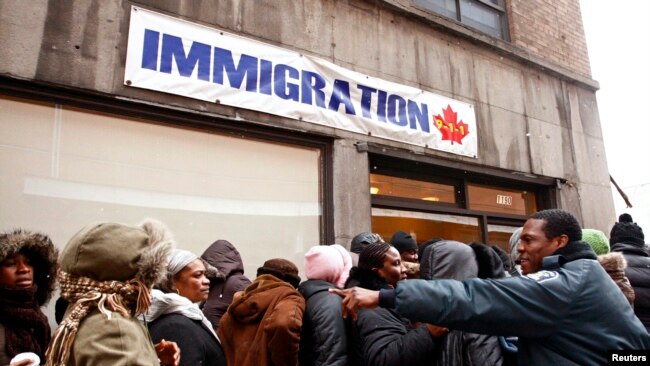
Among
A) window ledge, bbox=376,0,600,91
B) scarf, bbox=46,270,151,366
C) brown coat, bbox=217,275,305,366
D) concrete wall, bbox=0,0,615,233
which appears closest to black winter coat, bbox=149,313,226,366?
brown coat, bbox=217,275,305,366

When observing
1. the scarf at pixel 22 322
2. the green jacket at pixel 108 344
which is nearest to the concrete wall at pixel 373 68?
the scarf at pixel 22 322

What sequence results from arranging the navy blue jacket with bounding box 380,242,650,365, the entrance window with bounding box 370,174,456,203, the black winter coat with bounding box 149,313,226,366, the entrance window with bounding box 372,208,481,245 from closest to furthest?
the navy blue jacket with bounding box 380,242,650,365 < the black winter coat with bounding box 149,313,226,366 < the entrance window with bounding box 372,208,481,245 < the entrance window with bounding box 370,174,456,203

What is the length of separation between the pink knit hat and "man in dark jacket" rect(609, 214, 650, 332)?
2.50 meters

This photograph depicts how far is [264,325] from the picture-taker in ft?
9.34

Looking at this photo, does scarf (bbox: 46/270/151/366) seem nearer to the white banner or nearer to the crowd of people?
the crowd of people

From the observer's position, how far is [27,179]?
167 inches

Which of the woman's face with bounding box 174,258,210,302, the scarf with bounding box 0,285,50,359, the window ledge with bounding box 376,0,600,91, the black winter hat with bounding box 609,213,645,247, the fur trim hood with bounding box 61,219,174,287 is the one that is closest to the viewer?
the fur trim hood with bounding box 61,219,174,287

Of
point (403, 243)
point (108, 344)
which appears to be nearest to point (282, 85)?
point (403, 243)

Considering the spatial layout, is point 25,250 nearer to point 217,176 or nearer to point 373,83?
point 217,176

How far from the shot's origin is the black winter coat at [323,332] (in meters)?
2.81

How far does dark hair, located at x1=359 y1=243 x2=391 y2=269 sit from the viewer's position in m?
3.02

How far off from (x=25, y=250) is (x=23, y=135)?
1.42 meters

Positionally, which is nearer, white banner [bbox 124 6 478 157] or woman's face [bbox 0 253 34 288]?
woman's face [bbox 0 253 34 288]

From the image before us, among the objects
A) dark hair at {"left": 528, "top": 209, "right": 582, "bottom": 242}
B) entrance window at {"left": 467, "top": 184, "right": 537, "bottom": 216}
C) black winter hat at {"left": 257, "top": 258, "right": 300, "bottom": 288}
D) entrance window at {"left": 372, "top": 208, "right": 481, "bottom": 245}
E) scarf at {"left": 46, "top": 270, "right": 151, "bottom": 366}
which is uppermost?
entrance window at {"left": 467, "top": 184, "right": 537, "bottom": 216}
